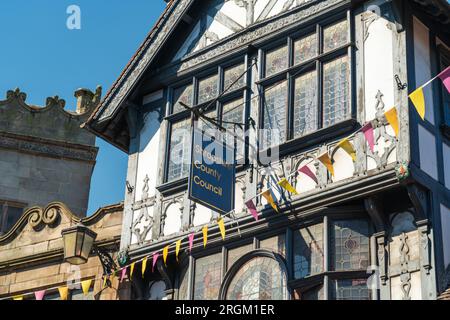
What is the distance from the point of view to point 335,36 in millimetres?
19953

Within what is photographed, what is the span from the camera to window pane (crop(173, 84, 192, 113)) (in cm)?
2186

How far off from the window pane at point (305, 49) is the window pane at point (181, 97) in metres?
2.40

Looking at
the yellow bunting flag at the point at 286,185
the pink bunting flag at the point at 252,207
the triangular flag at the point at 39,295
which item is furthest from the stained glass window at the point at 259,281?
the triangular flag at the point at 39,295

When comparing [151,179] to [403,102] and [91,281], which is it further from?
[403,102]

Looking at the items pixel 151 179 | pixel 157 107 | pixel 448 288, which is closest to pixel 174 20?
pixel 157 107

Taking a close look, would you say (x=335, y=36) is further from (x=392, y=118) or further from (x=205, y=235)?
(x=205, y=235)

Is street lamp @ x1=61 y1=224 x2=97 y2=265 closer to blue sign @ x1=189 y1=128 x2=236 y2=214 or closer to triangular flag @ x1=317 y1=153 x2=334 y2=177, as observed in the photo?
blue sign @ x1=189 y1=128 x2=236 y2=214

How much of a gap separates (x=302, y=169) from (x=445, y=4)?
3535 millimetres

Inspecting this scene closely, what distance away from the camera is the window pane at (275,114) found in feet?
65.3

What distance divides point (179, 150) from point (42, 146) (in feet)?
25.0

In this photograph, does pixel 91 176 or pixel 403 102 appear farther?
pixel 91 176

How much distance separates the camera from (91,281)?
867 inches

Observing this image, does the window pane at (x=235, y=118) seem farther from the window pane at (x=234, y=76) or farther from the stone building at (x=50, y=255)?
the stone building at (x=50, y=255)

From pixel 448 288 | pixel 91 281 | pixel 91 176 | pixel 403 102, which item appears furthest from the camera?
pixel 91 176
